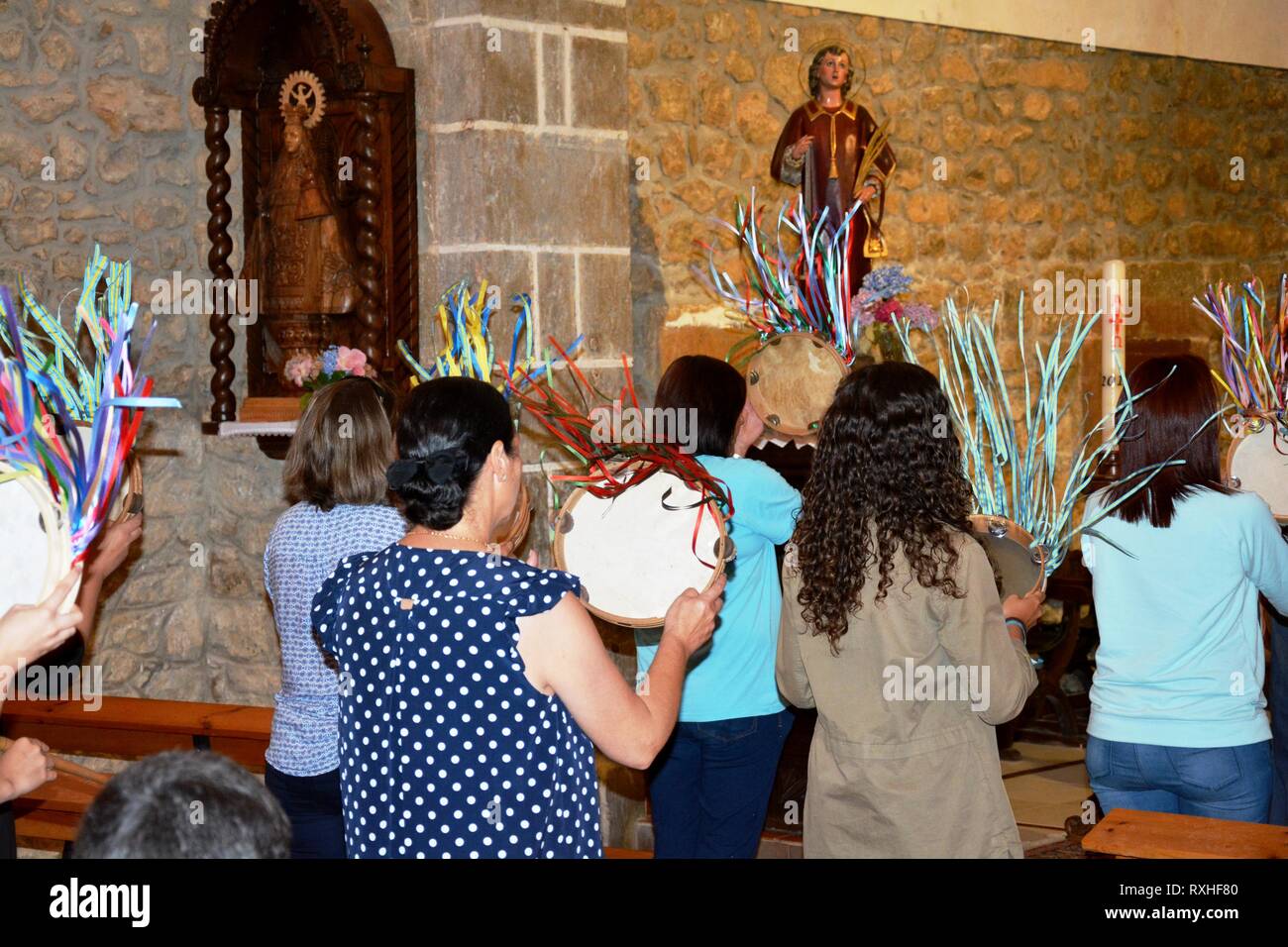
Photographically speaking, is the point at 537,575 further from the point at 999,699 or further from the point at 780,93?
the point at 780,93

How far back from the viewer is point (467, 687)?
2.00m

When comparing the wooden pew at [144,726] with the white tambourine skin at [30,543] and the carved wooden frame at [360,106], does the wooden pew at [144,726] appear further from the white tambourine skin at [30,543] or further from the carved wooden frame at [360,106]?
the white tambourine skin at [30,543]

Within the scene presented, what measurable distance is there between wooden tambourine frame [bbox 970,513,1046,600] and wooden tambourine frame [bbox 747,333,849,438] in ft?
3.65

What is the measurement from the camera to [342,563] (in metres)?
2.28

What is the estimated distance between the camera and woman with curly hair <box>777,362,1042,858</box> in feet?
7.91

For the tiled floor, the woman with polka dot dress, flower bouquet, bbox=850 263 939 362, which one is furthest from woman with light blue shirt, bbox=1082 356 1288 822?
the tiled floor

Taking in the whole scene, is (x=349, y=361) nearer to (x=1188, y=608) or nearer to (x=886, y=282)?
(x=886, y=282)

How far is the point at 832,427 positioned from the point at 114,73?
3.41 meters

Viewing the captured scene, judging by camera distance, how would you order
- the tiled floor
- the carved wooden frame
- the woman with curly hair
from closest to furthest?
the woman with curly hair
the carved wooden frame
the tiled floor

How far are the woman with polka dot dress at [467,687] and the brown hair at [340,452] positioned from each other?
71 centimetres

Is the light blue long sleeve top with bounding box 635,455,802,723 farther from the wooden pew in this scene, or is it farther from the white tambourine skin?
the white tambourine skin

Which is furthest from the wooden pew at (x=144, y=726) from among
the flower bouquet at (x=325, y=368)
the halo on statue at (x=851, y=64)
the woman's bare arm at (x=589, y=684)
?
the halo on statue at (x=851, y=64)

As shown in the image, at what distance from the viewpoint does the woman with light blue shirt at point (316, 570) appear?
9.18 feet

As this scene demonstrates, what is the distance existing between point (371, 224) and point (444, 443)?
7.44ft
